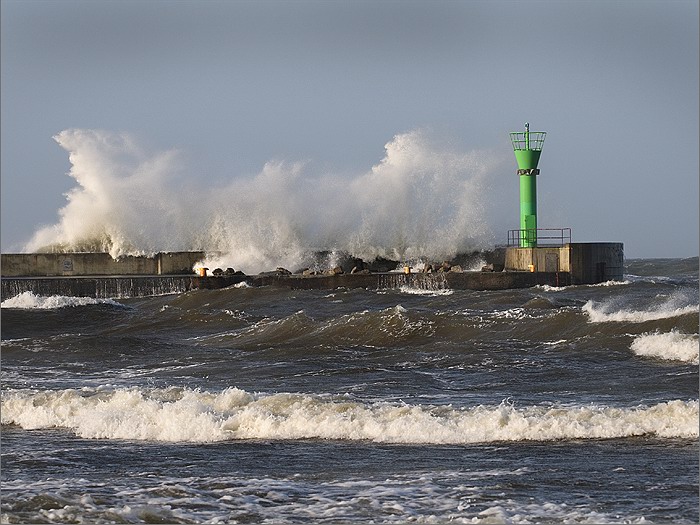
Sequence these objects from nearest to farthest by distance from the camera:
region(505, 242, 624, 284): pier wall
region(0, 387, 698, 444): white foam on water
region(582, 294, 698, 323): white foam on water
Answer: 1. region(0, 387, 698, 444): white foam on water
2. region(582, 294, 698, 323): white foam on water
3. region(505, 242, 624, 284): pier wall

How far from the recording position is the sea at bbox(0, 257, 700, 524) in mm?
5922

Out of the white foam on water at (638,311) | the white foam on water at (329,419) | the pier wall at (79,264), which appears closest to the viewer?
the white foam on water at (329,419)

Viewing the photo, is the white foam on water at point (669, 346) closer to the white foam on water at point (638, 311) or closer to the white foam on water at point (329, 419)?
the white foam on water at point (638, 311)

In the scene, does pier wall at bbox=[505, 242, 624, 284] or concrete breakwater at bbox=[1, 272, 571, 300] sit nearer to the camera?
concrete breakwater at bbox=[1, 272, 571, 300]

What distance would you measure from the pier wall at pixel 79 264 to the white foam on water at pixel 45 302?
4.90 meters

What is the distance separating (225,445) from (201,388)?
2874 millimetres

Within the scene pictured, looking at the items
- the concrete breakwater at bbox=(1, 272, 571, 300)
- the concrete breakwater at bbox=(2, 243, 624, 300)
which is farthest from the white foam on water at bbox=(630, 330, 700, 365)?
the concrete breakwater at bbox=(2, 243, 624, 300)

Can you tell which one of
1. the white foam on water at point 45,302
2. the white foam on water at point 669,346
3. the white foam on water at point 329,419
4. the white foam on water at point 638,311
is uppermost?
the white foam on water at point 45,302

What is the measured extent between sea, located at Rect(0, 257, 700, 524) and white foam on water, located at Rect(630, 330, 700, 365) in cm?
3

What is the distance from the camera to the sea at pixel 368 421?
592 centimetres

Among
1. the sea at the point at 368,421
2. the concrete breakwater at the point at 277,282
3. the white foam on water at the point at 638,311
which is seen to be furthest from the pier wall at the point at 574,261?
the sea at the point at 368,421

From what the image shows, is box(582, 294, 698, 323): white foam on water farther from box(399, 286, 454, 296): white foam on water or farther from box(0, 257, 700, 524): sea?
box(399, 286, 454, 296): white foam on water

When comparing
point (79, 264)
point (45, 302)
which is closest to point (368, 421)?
point (45, 302)

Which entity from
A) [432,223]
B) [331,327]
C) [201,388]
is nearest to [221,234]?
[432,223]
